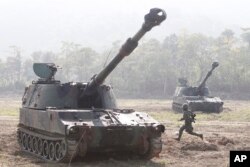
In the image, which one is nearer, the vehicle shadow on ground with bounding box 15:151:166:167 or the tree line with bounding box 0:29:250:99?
the vehicle shadow on ground with bounding box 15:151:166:167

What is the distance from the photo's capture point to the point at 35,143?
587 inches

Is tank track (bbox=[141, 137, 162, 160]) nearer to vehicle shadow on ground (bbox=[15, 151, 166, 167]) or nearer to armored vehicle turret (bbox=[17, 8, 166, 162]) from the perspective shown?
armored vehicle turret (bbox=[17, 8, 166, 162])

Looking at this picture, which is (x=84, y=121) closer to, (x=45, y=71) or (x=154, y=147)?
(x=154, y=147)

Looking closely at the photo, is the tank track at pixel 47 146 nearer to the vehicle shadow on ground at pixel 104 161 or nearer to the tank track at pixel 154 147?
the vehicle shadow on ground at pixel 104 161

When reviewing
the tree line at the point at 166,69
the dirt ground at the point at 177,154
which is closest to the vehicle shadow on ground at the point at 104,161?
the dirt ground at the point at 177,154

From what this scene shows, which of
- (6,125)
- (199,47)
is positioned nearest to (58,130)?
(6,125)

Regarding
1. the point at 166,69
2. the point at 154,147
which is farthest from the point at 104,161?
the point at 166,69

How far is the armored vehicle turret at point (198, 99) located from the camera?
1211 inches

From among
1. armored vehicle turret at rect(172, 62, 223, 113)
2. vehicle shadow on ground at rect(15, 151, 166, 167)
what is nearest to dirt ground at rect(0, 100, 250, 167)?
vehicle shadow on ground at rect(15, 151, 166, 167)

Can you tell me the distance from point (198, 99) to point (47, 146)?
61.2 ft

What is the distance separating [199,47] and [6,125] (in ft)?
180

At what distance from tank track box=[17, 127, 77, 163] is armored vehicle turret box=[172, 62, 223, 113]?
52.6 feet

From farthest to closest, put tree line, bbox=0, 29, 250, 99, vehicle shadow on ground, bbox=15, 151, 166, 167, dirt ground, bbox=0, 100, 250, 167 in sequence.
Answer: tree line, bbox=0, 29, 250, 99 → dirt ground, bbox=0, 100, 250, 167 → vehicle shadow on ground, bbox=15, 151, 166, 167

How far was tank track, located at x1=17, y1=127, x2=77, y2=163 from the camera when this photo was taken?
1260 cm
